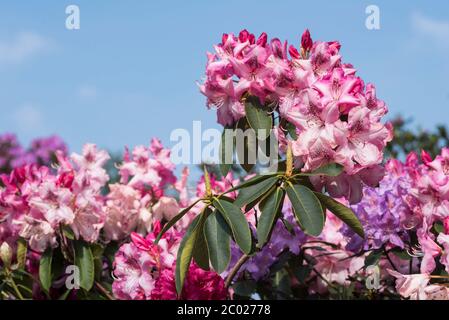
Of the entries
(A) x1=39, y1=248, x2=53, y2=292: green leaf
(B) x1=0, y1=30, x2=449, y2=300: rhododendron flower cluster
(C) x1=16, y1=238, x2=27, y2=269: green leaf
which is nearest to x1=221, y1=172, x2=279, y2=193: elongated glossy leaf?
(B) x1=0, y1=30, x2=449, y2=300: rhododendron flower cluster

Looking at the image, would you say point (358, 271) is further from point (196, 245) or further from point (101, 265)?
point (196, 245)

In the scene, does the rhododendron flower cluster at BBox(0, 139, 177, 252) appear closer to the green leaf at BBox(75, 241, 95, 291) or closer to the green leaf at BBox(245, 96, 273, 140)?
the green leaf at BBox(75, 241, 95, 291)

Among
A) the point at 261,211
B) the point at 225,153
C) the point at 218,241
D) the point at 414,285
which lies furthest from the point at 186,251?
the point at 414,285

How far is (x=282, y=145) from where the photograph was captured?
7.07 feet

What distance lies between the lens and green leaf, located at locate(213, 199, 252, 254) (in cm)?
191

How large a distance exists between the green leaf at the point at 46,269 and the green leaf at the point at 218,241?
1014 millimetres

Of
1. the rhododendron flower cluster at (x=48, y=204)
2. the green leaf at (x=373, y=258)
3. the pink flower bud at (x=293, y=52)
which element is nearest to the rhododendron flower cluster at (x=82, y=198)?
the rhododendron flower cluster at (x=48, y=204)

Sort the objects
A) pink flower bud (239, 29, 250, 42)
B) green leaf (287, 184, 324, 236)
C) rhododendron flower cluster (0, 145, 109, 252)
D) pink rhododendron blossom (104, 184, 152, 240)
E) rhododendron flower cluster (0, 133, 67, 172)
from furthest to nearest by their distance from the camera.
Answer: rhododendron flower cluster (0, 133, 67, 172) → pink rhododendron blossom (104, 184, 152, 240) → rhododendron flower cluster (0, 145, 109, 252) → pink flower bud (239, 29, 250, 42) → green leaf (287, 184, 324, 236)

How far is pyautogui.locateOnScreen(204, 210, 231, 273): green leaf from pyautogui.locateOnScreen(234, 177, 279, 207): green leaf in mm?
69

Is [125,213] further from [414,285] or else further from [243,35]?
[414,285]

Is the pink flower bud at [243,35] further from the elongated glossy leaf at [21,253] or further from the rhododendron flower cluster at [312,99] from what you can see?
the elongated glossy leaf at [21,253]

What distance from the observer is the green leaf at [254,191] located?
197cm

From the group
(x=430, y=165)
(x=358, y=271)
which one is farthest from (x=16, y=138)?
(x=430, y=165)

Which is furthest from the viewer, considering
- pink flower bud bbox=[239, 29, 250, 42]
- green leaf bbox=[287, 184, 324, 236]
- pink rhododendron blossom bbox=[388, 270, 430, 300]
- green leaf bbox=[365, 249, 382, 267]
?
green leaf bbox=[365, 249, 382, 267]
